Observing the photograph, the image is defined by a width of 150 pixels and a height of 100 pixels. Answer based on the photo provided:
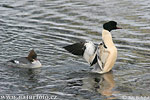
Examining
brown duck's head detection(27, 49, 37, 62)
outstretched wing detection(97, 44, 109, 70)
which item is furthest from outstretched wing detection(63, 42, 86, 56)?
brown duck's head detection(27, 49, 37, 62)

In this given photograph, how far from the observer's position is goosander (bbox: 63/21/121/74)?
42.8 feet

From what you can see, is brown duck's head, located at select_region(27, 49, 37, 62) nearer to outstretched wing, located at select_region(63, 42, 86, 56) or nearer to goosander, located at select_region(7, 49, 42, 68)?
goosander, located at select_region(7, 49, 42, 68)

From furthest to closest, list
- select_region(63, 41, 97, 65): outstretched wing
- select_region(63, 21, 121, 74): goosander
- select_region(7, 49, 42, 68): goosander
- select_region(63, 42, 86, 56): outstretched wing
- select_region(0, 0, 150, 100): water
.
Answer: select_region(63, 42, 86, 56): outstretched wing < select_region(63, 41, 97, 65): outstretched wing < select_region(7, 49, 42, 68): goosander < select_region(63, 21, 121, 74): goosander < select_region(0, 0, 150, 100): water

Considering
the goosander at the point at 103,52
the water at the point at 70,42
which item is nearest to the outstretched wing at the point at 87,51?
the goosander at the point at 103,52

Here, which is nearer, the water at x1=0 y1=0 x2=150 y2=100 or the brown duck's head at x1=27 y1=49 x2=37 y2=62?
the water at x1=0 y1=0 x2=150 y2=100

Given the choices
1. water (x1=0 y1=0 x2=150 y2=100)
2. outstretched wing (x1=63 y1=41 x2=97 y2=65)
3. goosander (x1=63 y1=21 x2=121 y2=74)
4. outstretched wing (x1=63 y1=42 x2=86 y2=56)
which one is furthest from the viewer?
outstretched wing (x1=63 y1=42 x2=86 y2=56)

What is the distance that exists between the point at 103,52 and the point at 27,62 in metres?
2.30

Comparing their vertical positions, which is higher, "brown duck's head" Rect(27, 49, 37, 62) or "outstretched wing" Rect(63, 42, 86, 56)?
"outstretched wing" Rect(63, 42, 86, 56)

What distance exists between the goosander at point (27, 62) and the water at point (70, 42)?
0.18m

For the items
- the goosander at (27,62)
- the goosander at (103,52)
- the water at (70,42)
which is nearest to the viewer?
the water at (70,42)

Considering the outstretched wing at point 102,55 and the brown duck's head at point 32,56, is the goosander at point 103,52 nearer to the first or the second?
the outstretched wing at point 102,55

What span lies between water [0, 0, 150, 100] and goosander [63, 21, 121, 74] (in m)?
0.27

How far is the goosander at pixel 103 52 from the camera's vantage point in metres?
13.0

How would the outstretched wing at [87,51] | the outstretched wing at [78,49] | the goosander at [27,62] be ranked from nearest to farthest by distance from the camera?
the goosander at [27,62] → the outstretched wing at [87,51] → the outstretched wing at [78,49]
